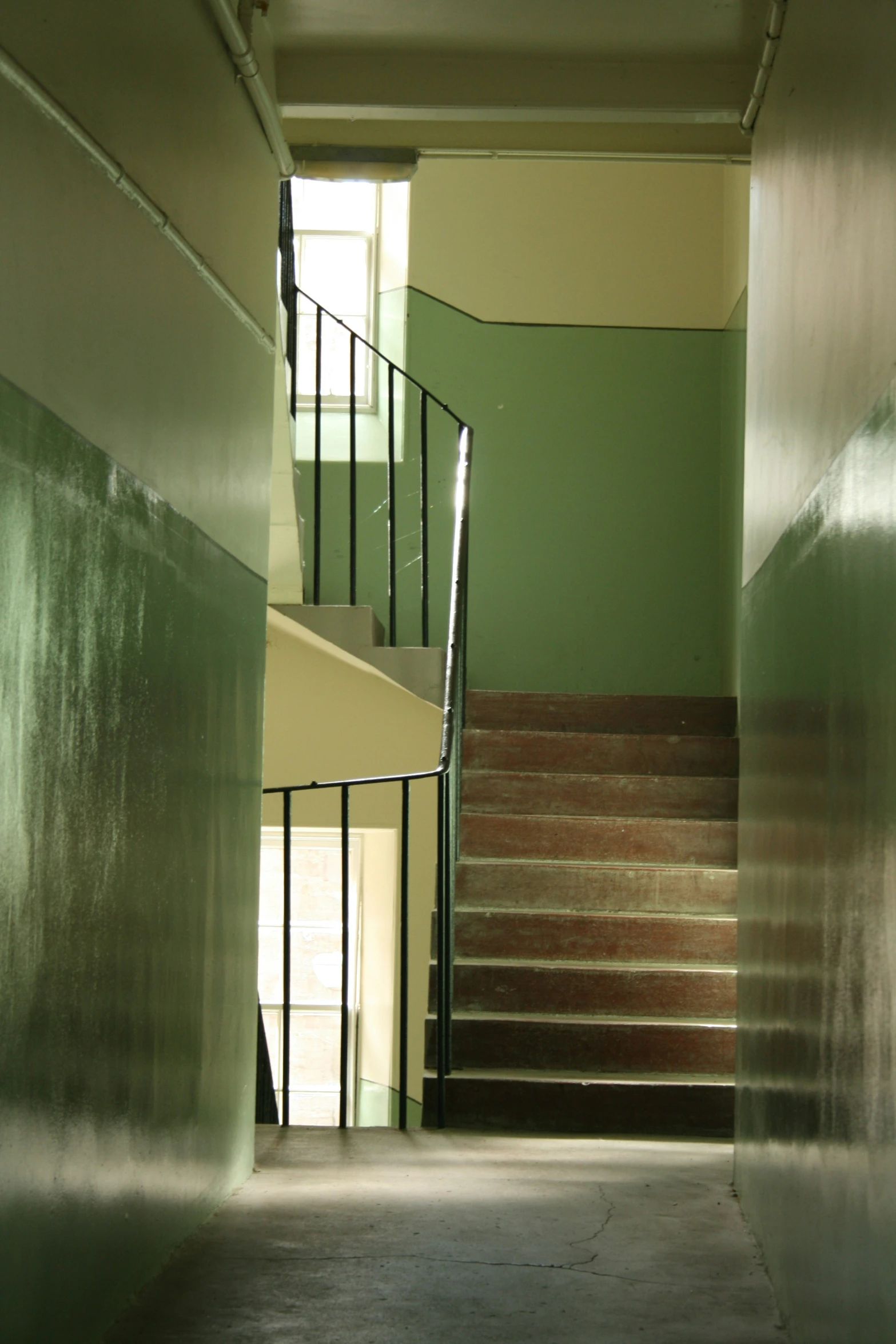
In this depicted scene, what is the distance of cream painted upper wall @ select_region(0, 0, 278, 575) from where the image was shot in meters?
1.70

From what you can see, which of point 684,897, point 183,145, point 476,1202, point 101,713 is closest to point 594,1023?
point 684,897

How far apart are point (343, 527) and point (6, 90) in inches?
206

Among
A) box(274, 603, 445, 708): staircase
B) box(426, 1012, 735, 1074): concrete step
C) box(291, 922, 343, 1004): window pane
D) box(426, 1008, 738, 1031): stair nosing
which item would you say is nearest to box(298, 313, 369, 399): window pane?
box(274, 603, 445, 708): staircase

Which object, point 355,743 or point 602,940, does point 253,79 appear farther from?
point 355,743

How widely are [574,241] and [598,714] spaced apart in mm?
2732

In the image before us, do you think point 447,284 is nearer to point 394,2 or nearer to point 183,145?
point 394,2

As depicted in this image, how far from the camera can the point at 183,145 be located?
2.41 meters

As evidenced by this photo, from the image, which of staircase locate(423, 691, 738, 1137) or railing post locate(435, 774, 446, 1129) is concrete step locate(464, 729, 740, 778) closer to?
staircase locate(423, 691, 738, 1137)

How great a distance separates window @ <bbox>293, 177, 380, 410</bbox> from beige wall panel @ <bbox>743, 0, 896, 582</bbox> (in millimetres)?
4132

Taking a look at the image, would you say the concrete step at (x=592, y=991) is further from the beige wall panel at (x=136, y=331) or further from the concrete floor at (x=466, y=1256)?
the beige wall panel at (x=136, y=331)

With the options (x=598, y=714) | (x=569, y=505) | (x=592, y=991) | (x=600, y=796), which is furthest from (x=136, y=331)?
(x=569, y=505)

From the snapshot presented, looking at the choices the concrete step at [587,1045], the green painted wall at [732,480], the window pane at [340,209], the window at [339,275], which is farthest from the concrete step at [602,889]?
the window pane at [340,209]

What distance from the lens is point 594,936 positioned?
13.6 feet

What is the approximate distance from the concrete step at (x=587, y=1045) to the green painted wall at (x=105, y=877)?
1.11 meters
